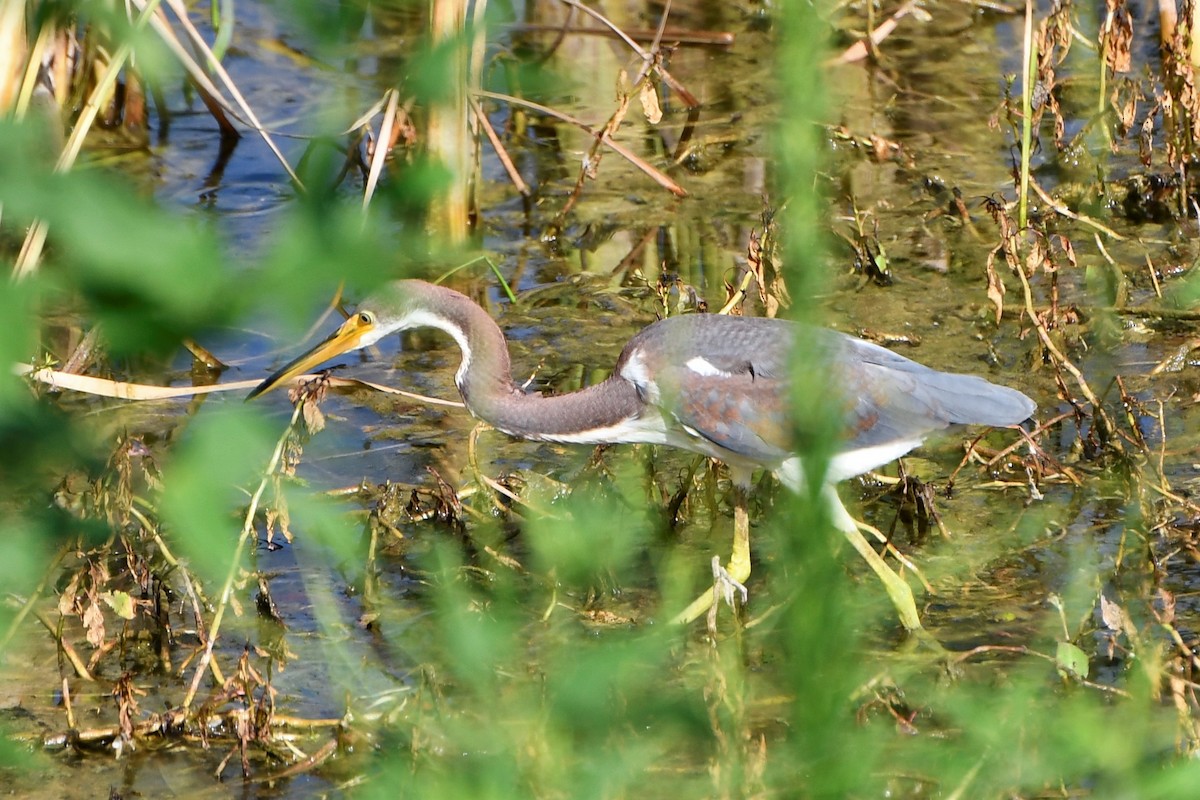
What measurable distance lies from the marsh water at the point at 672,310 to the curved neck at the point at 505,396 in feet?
1.03

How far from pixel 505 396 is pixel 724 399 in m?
0.67

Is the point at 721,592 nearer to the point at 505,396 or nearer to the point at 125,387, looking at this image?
the point at 505,396

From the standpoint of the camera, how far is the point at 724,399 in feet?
14.5

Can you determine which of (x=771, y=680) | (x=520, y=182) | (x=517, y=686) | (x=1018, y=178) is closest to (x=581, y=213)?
(x=520, y=182)

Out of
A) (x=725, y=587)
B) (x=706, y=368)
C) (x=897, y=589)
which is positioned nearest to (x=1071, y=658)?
(x=897, y=589)

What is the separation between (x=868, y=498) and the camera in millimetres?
5012

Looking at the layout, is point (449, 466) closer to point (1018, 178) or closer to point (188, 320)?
point (1018, 178)

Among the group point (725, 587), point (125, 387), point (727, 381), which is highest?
point (125, 387)

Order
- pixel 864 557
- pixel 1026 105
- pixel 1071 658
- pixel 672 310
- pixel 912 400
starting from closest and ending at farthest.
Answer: pixel 1071 658 → pixel 864 557 → pixel 912 400 → pixel 672 310 → pixel 1026 105

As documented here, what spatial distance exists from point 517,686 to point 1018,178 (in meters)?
3.91

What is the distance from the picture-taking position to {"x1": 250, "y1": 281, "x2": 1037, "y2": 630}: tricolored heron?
14.2 ft

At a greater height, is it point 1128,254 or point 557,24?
point 557,24

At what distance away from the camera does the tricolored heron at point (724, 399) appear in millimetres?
4328

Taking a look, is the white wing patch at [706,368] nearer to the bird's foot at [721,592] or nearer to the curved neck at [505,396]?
the curved neck at [505,396]
